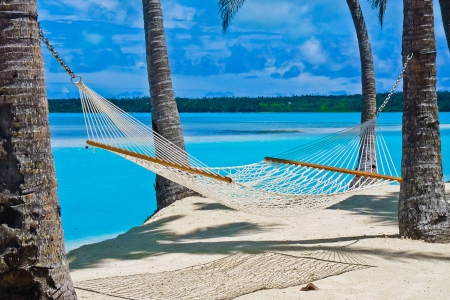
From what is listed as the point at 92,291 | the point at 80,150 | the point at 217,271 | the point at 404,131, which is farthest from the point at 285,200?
the point at 80,150

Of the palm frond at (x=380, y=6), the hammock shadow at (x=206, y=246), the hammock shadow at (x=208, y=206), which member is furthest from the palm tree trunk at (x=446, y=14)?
the hammock shadow at (x=206, y=246)

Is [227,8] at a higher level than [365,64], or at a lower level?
higher

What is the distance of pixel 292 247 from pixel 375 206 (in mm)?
2068

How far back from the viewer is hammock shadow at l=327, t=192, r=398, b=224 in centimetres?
533

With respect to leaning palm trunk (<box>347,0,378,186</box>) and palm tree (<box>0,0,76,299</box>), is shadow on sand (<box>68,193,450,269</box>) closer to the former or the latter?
palm tree (<box>0,0,76,299</box>)

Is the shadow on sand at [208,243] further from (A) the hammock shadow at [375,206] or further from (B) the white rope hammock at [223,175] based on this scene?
(B) the white rope hammock at [223,175]

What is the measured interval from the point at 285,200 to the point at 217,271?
2.07 ft

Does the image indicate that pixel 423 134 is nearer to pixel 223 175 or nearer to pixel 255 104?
pixel 223 175

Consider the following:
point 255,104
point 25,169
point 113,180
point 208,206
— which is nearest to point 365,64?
point 208,206

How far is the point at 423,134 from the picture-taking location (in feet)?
13.1

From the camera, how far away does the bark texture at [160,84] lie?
6.24m

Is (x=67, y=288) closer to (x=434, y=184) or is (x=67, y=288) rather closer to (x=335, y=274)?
(x=335, y=274)

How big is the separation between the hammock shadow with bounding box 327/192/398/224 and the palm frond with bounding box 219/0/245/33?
12.4 feet

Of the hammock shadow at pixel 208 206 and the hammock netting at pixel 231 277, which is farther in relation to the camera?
the hammock shadow at pixel 208 206
